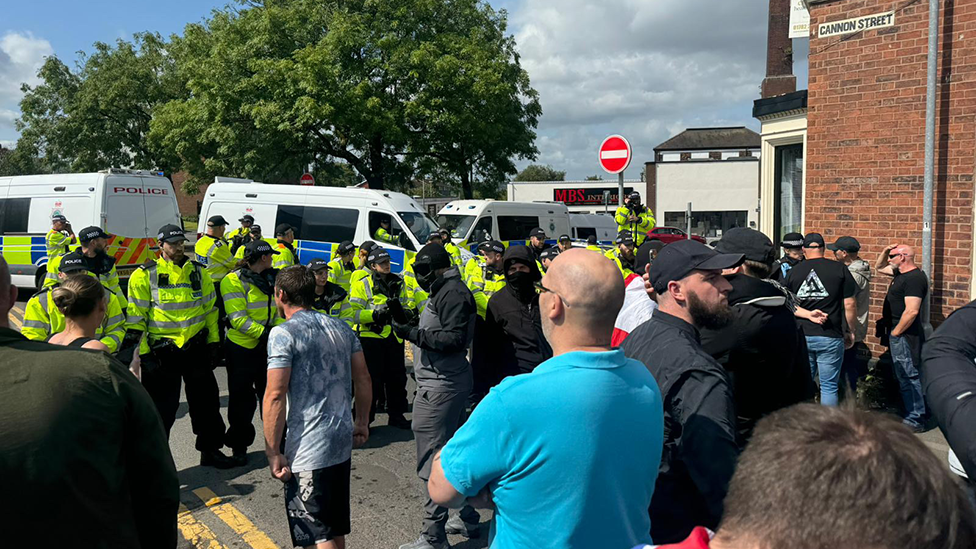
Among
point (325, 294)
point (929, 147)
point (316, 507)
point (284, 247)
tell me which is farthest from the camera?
point (284, 247)

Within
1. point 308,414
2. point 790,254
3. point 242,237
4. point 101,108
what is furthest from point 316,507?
point 101,108

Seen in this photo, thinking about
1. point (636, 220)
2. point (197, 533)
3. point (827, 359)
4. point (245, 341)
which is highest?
point (636, 220)

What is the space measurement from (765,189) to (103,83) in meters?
29.5

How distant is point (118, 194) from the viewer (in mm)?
13938

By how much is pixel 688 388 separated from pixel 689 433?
0.16 m

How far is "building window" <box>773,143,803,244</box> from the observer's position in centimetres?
1003

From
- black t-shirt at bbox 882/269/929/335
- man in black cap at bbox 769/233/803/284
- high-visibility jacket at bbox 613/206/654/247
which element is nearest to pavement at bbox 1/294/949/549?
black t-shirt at bbox 882/269/929/335

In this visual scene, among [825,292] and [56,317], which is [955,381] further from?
[56,317]

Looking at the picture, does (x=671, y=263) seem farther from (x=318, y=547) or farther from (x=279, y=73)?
(x=279, y=73)

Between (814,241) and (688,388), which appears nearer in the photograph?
(688,388)

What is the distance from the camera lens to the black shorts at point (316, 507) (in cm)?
341

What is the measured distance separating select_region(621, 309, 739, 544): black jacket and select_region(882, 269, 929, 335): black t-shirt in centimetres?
485

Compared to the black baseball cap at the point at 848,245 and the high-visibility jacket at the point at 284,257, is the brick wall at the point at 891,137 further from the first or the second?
the high-visibility jacket at the point at 284,257

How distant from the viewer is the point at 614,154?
7.80m
